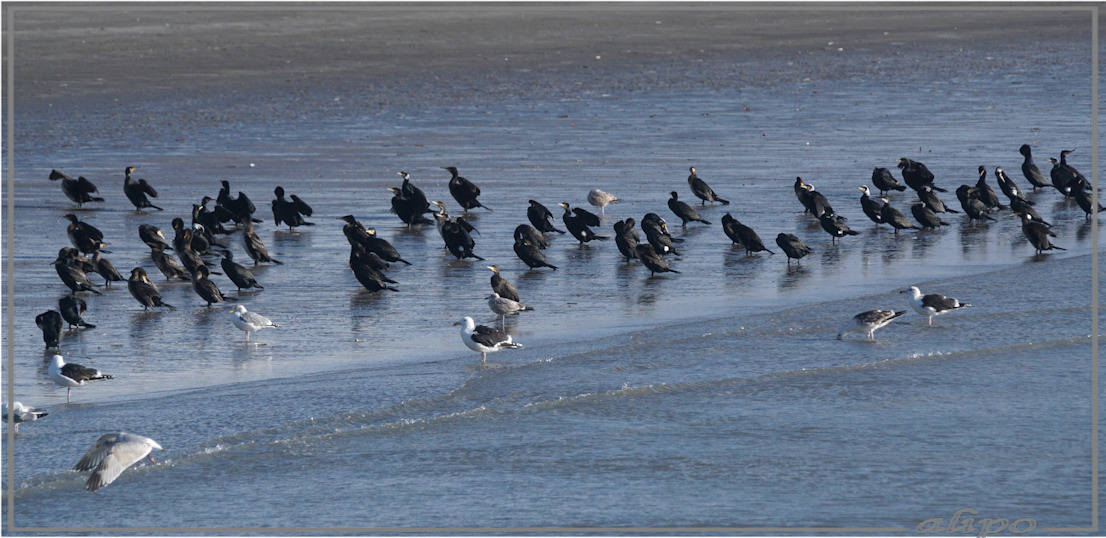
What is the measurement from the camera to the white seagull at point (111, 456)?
8.33 m

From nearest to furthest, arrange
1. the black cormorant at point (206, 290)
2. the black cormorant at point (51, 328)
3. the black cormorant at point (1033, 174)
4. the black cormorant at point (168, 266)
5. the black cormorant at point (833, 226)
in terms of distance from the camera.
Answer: the black cormorant at point (51, 328) < the black cormorant at point (206, 290) < the black cormorant at point (168, 266) < the black cormorant at point (833, 226) < the black cormorant at point (1033, 174)

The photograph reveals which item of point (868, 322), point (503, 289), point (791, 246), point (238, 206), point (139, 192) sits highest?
point (139, 192)

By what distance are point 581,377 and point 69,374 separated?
375cm

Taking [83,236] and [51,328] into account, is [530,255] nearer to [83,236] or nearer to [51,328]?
[83,236]

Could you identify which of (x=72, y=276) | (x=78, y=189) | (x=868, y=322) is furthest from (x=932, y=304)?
(x=78, y=189)

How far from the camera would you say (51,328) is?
11.7m

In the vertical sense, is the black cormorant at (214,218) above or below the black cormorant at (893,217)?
above

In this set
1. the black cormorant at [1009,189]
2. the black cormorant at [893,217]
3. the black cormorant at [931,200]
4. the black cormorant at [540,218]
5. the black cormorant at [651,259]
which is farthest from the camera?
the black cormorant at [1009,189]

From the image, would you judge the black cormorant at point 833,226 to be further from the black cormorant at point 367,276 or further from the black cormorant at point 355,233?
the black cormorant at point 367,276

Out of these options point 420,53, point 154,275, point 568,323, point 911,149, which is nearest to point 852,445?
point 568,323

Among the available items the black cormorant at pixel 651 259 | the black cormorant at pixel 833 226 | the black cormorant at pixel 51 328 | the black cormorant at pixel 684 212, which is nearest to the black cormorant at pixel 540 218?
the black cormorant at pixel 684 212

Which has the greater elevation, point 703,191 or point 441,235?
point 703,191

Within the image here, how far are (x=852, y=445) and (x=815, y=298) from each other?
4.62 meters

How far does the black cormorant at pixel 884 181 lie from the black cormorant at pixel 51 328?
38.8 feet
